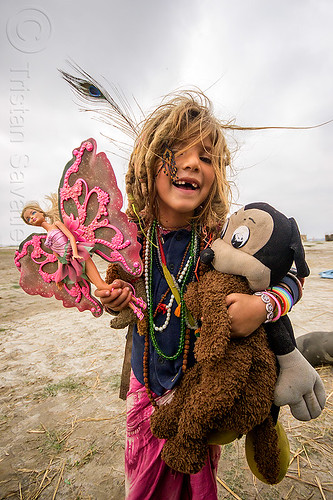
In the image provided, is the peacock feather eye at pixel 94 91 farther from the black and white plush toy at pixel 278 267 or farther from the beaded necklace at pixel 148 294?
the black and white plush toy at pixel 278 267

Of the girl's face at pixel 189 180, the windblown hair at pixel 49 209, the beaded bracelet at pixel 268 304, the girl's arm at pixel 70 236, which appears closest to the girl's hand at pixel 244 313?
the beaded bracelet at pixel 268 304

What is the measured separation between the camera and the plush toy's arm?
3.34 ft

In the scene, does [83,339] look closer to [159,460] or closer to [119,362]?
[119,362]

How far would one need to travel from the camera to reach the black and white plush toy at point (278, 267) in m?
1.04

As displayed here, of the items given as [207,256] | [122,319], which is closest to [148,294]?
[122,319]

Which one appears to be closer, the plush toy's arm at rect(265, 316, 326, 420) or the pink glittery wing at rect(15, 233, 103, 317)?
the plush toy's arm at rect(265, 316, 326, 420)

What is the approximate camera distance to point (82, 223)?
114cm

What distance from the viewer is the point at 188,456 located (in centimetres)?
95

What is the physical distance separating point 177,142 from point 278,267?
29.6 inches

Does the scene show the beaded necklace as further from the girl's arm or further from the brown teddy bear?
the girl's arm

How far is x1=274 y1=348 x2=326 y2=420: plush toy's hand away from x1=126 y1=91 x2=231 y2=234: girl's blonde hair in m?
0.68

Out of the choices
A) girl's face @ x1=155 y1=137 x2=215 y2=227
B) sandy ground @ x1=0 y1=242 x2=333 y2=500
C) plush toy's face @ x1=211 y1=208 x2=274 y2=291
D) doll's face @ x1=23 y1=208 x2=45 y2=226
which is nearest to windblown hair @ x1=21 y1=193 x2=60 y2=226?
doll's face @ x1=23 y1=208 x2=45 y2=226

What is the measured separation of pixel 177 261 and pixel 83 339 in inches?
124

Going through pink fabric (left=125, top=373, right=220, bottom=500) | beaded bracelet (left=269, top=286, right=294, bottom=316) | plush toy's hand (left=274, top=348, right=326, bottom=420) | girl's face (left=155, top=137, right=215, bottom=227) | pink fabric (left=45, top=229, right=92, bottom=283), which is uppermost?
girl's face (left=155, top=137, right=215, bottom=227)
